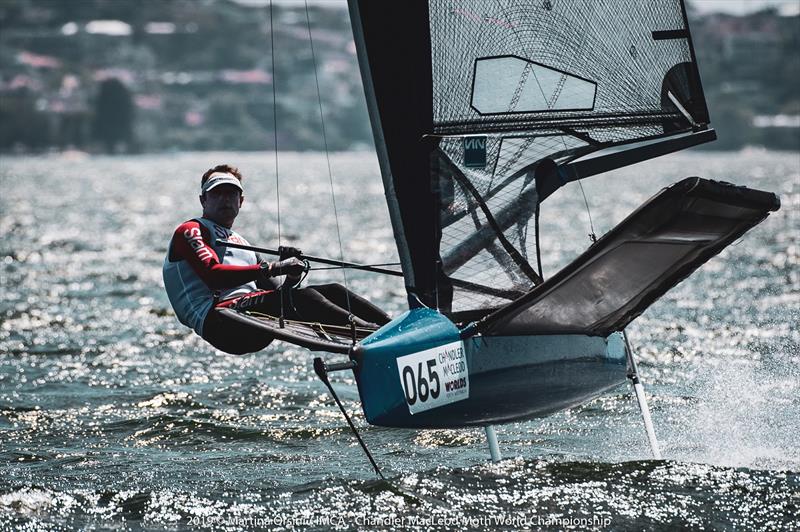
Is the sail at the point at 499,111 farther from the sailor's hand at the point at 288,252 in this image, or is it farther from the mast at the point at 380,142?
the sailor's hand at the point at 288,252

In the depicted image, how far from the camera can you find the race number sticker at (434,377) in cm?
480

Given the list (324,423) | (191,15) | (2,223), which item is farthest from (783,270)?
(191,15)

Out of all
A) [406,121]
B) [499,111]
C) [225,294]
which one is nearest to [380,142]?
[406,121]

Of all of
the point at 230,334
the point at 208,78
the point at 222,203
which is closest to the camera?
the point at 230,334

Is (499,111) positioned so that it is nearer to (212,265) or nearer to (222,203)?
(222,203)

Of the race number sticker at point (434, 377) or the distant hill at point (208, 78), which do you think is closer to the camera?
the race number sticker at point (434, 377)

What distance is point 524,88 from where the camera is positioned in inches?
216

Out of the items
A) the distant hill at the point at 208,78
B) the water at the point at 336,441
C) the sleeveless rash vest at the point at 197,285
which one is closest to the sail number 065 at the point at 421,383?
the water at the point at 336,441

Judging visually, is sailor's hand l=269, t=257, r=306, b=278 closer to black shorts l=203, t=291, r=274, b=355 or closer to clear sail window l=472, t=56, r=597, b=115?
black shorts l=203, t=291, r=274, b=355

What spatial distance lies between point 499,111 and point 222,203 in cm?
127

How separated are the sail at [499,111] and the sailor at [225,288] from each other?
0.47 m

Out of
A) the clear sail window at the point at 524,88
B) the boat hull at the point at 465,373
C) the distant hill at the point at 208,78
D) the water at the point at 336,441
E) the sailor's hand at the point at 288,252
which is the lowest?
the distant hill at the point at 208,78

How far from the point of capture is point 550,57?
551 cm

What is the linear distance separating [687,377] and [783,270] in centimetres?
781
